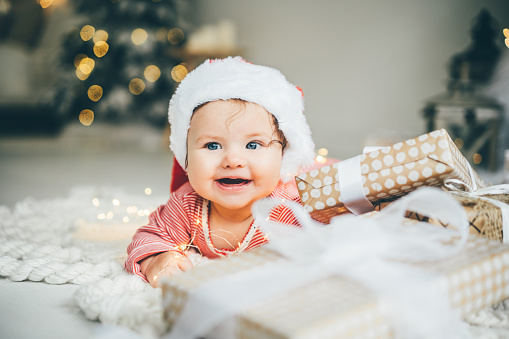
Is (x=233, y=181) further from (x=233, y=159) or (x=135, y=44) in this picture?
(x=135, y=44)

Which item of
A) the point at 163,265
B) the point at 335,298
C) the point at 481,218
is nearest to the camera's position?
the point at 335,298

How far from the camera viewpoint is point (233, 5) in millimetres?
3740

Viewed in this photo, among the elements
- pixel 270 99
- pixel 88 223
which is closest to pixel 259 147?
pixel 270 99

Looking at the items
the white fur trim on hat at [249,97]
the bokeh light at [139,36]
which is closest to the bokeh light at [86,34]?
the bokeh light at [139,36]

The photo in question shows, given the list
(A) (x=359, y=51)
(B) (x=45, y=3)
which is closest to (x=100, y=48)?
(B) (x=45, y=3)

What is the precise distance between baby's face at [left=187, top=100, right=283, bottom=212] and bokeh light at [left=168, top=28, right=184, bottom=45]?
253cm

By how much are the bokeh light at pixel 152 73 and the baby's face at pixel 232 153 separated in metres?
2.40

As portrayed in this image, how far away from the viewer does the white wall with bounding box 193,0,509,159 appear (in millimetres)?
2930

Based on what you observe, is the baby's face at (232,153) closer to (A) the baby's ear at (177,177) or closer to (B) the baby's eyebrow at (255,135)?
(B) the baby's eyebrow at (255,135)

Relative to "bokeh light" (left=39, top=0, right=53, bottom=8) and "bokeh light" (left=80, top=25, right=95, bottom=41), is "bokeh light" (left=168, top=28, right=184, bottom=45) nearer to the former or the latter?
"bokeh light" (left=80, top=25, right=95, bottom=41)

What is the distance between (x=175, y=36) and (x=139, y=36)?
273mm

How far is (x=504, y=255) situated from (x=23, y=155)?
284 centimetres

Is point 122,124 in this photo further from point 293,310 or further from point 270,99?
point 293,310

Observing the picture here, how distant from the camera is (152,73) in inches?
129
